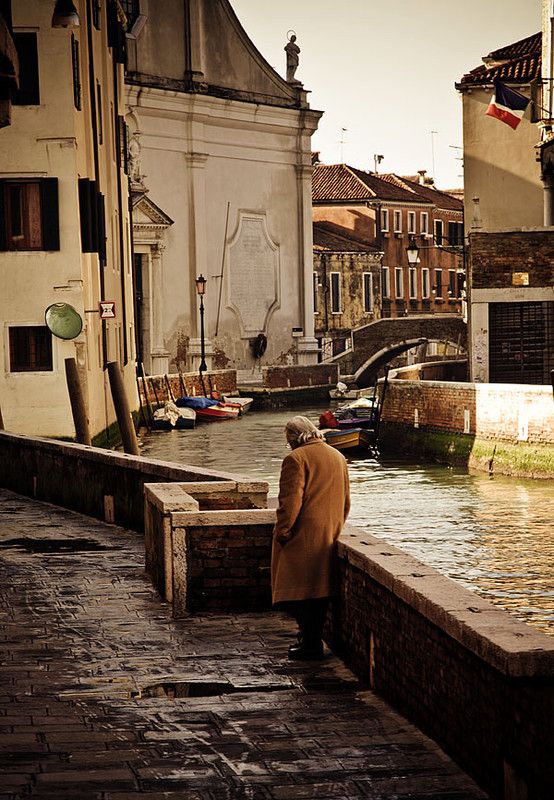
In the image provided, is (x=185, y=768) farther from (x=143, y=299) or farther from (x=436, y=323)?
(x=436, y=323)

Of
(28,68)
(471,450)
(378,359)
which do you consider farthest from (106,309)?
(378,359)

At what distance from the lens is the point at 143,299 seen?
39.4 m

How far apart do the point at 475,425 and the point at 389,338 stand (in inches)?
1182

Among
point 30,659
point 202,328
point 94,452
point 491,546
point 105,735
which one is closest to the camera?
point 105,735

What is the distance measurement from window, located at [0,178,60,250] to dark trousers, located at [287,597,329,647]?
15.8 metres

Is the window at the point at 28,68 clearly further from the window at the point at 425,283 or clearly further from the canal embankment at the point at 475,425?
the window at the point at 425,283

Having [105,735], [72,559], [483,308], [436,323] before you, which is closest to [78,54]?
[483,308]

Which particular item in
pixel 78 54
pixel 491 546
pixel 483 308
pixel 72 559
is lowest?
pixel 491 546

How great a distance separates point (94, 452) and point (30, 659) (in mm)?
6088

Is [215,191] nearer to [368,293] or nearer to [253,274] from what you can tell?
[253,274]

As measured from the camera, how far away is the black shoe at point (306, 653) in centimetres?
655

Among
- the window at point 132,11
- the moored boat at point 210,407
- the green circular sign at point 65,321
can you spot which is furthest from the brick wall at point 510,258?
the window at point 132,11

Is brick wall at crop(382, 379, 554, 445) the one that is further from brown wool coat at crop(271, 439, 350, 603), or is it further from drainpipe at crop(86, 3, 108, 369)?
brown wool coat at crop(271, 439, 350, 603)

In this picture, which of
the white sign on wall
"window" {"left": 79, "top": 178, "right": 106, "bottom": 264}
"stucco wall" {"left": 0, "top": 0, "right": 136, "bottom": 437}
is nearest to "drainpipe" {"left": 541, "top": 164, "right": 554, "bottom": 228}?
"stucco wall" {"left": 0, "top": 0, "right": 136, "bottom": 437}
